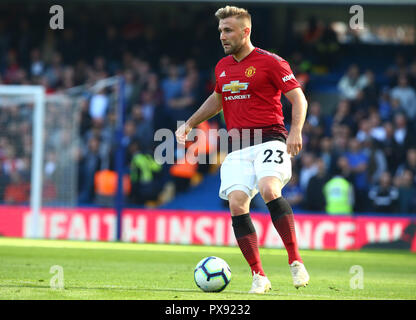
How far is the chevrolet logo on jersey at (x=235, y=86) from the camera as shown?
7633mm

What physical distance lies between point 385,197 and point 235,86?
10.4 m

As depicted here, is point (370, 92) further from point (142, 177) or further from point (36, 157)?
point (36, 157)

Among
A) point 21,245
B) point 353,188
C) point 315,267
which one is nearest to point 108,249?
point 21,245

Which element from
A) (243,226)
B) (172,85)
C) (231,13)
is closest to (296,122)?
(243,226)

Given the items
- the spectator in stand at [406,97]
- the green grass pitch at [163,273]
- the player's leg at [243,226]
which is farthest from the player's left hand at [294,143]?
the spectator in stand at [406,97]

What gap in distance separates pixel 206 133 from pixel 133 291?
11789 mm

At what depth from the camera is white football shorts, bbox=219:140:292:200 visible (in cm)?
740

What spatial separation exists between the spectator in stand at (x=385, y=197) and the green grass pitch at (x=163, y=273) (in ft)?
7.34

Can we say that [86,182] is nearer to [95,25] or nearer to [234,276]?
[95,25]

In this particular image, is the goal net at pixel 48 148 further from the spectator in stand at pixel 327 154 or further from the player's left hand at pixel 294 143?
the player's left hand at pixel 294 143

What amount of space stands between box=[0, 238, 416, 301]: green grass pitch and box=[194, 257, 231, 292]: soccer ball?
0.29 ft

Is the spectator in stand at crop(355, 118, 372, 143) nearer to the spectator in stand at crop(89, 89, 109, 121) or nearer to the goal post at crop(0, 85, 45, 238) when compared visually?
the spectator in stand at crop(89, 89, 109, 121)

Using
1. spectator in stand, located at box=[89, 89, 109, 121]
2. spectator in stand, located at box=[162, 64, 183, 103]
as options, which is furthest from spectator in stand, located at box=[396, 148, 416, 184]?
spectator in stand, located at box=[89, 89, 109, 121]

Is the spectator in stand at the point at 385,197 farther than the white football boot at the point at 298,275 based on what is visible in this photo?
Yes
